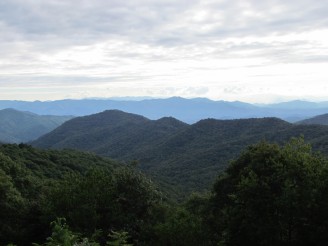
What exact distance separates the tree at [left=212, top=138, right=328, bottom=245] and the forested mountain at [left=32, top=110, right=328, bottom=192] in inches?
1558

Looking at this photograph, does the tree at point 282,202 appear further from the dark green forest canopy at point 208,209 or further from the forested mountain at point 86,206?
the forested mountain at point 86,206

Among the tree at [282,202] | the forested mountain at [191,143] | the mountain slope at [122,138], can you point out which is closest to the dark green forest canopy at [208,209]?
the tree at [282,202]

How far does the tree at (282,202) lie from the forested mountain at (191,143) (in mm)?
39581

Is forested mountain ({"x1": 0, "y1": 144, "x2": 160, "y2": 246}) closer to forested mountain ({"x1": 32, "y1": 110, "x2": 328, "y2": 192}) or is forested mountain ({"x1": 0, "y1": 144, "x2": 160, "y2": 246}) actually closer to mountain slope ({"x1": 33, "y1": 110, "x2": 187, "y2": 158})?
forested mountain ({"x1": 32, "y1": 110, "x2": 328, "y2": 192})

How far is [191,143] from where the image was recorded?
123625mm

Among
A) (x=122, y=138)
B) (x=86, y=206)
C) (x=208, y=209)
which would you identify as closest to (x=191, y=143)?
(x=122, y=138)

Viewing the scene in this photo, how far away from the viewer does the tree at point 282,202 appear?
18344 mm

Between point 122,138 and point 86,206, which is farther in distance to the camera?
point 122,138

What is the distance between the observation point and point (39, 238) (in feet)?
81.0

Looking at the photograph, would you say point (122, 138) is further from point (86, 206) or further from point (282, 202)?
point (282, 202)

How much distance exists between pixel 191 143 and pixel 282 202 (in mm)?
105694

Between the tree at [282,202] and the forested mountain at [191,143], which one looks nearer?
the tree at [282,202]

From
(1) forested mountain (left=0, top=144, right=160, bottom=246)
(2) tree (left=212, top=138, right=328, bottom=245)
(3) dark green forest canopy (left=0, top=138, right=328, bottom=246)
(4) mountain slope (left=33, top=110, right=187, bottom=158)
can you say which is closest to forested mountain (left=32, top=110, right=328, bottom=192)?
(4) mountain slope (left=33, top=110, right=187, bottom=158)

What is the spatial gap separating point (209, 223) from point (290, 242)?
6100mm
